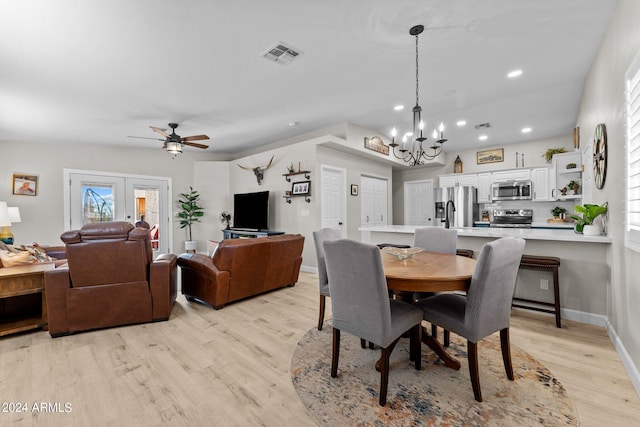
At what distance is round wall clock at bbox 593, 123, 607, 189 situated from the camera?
262cm

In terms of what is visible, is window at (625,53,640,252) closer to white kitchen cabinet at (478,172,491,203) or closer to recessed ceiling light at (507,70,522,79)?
recessed ceiling light at (507,70,522,79)

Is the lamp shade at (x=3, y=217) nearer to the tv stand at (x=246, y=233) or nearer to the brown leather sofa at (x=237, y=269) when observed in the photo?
the brown leather sofa at (x=237, y=269)

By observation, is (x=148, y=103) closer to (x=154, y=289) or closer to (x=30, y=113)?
(x=30, y=113)

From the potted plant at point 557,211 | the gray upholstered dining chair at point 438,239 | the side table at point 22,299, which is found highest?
the potted plant at point 557,211

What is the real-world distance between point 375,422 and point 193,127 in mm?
5332

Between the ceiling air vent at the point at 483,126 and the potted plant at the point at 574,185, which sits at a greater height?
the ceiling air vent at the point at 483,126

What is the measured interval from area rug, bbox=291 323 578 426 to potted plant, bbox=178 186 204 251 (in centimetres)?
Result: 561

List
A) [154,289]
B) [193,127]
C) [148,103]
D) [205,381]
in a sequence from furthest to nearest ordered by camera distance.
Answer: [193,127] < [148,103] < [154,289] < [205,381]

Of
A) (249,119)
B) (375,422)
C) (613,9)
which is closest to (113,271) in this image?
(375,422)

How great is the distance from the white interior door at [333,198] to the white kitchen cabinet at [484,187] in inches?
140

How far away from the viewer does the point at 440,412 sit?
5.25 feet

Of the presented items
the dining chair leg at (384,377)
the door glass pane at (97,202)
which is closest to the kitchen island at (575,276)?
the dining chair leg at (384,377)

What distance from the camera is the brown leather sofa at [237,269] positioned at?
317 centimetres

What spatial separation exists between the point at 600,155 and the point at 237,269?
3.96 metres
